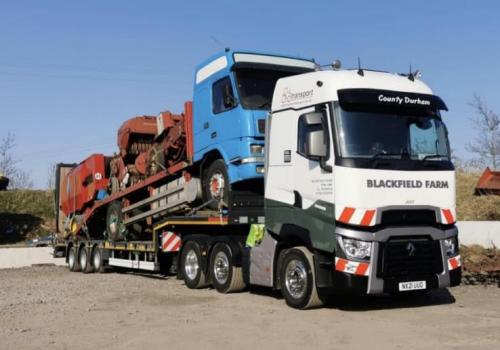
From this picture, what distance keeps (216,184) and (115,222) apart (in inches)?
248

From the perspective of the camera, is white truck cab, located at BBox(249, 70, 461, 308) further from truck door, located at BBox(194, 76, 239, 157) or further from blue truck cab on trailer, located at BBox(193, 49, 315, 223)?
truck door, located at BBox(194, 76, 239, 157)

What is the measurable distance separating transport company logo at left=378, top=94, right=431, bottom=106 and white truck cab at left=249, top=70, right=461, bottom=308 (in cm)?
2

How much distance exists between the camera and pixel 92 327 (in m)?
8.59

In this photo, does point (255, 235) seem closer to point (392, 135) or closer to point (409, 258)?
point (409, 258)

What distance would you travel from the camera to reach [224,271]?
39.5 feet

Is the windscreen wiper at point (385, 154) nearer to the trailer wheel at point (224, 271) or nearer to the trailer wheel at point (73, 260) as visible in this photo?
the trailer wheel at point (224, 271)

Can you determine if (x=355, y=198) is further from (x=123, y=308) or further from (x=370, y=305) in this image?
(x=123, y=308)

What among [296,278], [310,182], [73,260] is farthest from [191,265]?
[73,260]

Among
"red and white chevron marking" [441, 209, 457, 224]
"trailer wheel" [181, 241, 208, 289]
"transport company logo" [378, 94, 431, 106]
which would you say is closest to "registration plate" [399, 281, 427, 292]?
"red and white chevron marking" [441, 209, 457, 224]

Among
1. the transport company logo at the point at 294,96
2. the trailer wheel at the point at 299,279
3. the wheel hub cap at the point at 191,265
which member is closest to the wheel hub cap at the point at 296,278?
the trailer wheel at the point at 299,279

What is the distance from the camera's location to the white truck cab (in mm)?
8844

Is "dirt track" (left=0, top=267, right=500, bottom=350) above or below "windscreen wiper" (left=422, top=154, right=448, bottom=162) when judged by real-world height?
below

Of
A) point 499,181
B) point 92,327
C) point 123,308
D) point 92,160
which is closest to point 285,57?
point 123,308

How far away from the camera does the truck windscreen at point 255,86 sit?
36.4 feet
